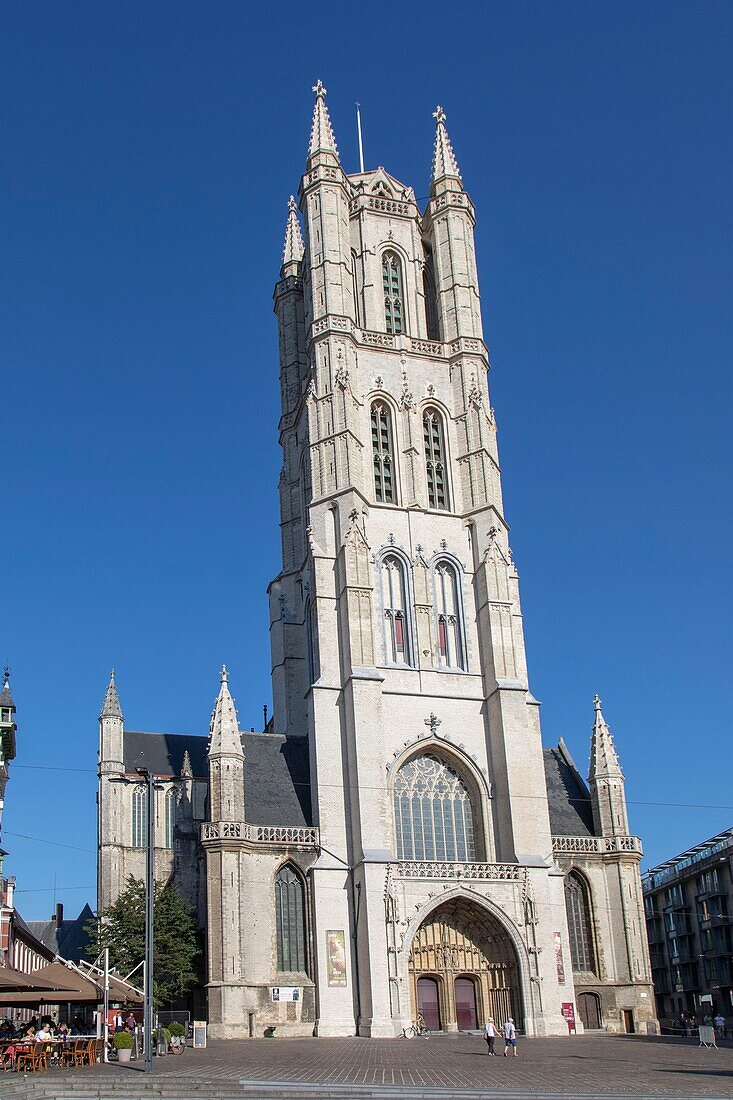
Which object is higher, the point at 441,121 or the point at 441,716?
the point at 441,121

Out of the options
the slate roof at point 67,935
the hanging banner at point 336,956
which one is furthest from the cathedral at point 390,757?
the slate roof at point 67,935

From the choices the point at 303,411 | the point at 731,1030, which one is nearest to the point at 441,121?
the point at 303,411

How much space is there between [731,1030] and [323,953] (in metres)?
28.8

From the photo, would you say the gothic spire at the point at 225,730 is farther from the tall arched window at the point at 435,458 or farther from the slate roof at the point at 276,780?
the tall arched window at the point at 435,458

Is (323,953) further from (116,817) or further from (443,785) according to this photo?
(116,817)

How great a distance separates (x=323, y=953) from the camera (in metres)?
45.6

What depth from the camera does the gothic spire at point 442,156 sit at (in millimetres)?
65562

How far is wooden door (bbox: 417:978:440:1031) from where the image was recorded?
156ft

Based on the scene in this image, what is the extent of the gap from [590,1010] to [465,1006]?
219 inches

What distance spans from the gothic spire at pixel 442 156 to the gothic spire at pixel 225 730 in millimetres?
32894

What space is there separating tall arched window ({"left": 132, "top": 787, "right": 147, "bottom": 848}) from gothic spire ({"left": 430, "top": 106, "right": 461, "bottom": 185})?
3748cm

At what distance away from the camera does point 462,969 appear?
4803 centimetres

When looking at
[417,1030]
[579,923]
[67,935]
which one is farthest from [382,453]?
[67,935]

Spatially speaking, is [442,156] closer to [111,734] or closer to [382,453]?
[382,453]
